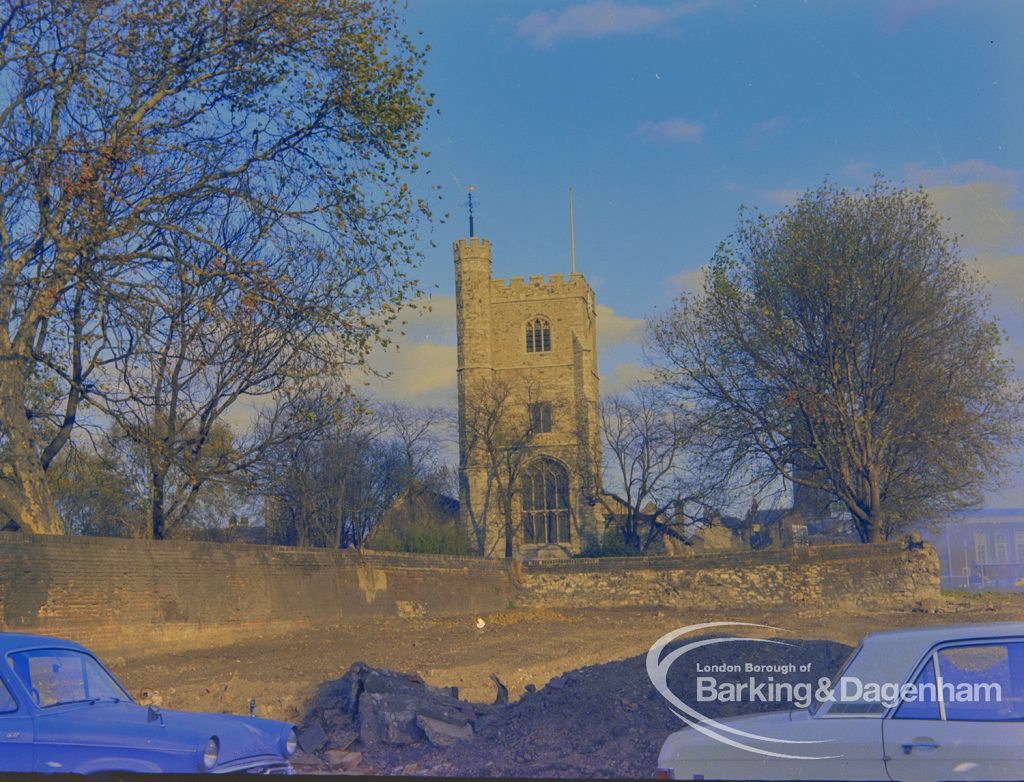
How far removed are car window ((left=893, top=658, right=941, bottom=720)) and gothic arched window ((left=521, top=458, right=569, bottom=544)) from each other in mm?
51622

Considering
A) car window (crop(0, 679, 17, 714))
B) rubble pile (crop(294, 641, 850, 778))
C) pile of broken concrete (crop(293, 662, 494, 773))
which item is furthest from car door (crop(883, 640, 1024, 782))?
pile of broken concrete (crop(293, 662, 494, 773))

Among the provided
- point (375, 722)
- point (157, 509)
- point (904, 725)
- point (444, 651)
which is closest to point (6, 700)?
point (375, 722)

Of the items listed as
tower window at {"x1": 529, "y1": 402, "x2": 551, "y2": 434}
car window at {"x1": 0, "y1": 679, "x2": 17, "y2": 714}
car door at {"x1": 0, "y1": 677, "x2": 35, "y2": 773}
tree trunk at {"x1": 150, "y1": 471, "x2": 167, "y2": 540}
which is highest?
tower window at {"x1": 529, "y1": 402, "x2": 551, "y2": 434}

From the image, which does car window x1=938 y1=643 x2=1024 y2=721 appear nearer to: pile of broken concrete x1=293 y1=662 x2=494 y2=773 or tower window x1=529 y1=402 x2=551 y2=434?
pile of broken concrete x1=293 y1=662 x2=494 y2=773

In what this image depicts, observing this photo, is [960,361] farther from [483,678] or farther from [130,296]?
[130,296]

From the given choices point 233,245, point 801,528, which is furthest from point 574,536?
point 233,245

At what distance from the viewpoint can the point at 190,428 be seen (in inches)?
1000

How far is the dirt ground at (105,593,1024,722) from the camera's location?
1098 cm

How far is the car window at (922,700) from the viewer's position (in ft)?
14.5

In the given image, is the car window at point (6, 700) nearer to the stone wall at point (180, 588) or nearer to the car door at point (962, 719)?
the car door at point (962, 719)

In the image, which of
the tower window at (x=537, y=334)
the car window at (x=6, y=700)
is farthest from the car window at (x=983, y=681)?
the tower window at (x=537, y=334)

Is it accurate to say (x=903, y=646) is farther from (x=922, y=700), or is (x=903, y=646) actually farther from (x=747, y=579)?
→ (x=747, y=579)

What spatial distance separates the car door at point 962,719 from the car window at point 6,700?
15.3ft

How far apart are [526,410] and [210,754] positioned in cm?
5313
